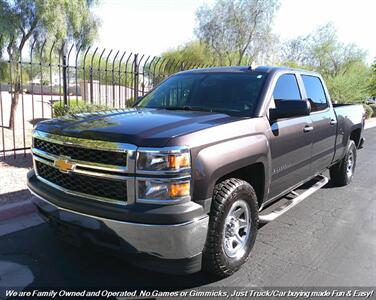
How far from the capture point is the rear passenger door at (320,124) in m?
4.63

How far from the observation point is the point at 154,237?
2.51 m

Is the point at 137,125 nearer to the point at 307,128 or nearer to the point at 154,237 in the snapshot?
the point at 154,237

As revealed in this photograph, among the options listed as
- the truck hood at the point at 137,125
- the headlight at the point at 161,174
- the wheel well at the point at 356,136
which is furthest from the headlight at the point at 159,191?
the wheel well at the point at 356,136

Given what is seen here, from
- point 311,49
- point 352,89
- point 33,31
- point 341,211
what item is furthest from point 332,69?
point 341,211

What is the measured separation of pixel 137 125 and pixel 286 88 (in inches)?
82.4

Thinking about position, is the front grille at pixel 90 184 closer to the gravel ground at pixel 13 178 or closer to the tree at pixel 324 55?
the gravel ground at pixel 13 178

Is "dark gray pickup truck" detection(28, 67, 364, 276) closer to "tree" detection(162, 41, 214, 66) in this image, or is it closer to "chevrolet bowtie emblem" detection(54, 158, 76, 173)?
"chevrolet bowtie emblem" detection(54, 158, 76, 173)

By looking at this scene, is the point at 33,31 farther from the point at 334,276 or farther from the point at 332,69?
the point at 332,69

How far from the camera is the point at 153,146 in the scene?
8.25 ft

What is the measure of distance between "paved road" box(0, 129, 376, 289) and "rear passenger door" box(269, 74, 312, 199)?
0.60 metres

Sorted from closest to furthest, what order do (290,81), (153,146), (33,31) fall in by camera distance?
(153,146) → (290,81) → (33,31)

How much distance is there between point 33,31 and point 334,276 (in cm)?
1365

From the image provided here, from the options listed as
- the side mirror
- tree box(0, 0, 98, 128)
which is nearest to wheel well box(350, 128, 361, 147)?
the side mirror

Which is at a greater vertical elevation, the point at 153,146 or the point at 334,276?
the point at 153,146
